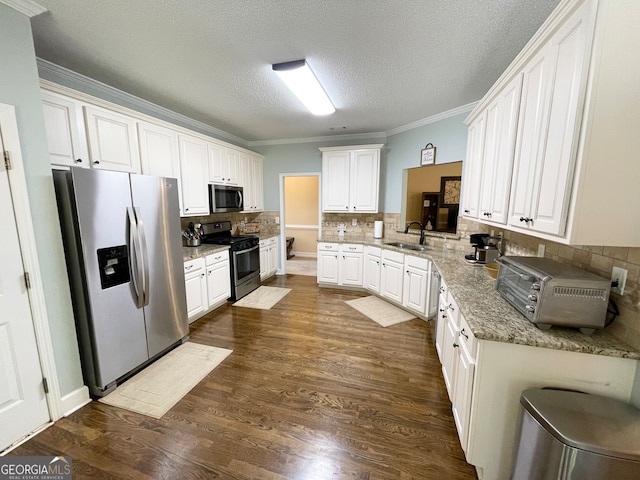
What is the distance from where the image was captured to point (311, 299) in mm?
4164

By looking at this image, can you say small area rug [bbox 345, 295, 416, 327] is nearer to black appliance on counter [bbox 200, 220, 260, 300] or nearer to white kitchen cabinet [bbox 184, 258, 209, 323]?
black appliance on counter [bbox 200, 220, 260, 300]

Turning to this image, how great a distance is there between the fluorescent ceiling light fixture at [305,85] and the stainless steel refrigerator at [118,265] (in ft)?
5.13

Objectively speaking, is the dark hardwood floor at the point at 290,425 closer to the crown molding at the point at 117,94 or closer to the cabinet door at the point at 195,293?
the cabinet door at the point at 195,293

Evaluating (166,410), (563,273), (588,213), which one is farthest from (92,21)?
(563,273)

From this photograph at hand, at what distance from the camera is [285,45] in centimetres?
203

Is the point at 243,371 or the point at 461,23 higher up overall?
the point at 461,23

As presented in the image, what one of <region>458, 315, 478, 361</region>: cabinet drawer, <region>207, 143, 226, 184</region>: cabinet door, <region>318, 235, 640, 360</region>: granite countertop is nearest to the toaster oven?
<region>318, 235, 640, 360</region>: granite countertop

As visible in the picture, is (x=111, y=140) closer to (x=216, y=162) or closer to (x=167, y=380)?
(x=216, y=162)

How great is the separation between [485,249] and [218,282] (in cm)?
346

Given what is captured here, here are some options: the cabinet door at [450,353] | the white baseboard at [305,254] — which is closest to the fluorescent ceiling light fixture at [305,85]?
the cabinet door at [450,353]

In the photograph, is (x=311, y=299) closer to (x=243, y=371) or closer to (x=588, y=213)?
(x=243, y=371)

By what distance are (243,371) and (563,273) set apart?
2.54 m

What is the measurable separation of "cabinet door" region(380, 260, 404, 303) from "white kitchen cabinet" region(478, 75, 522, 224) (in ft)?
4.98

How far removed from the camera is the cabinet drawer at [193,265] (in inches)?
120
